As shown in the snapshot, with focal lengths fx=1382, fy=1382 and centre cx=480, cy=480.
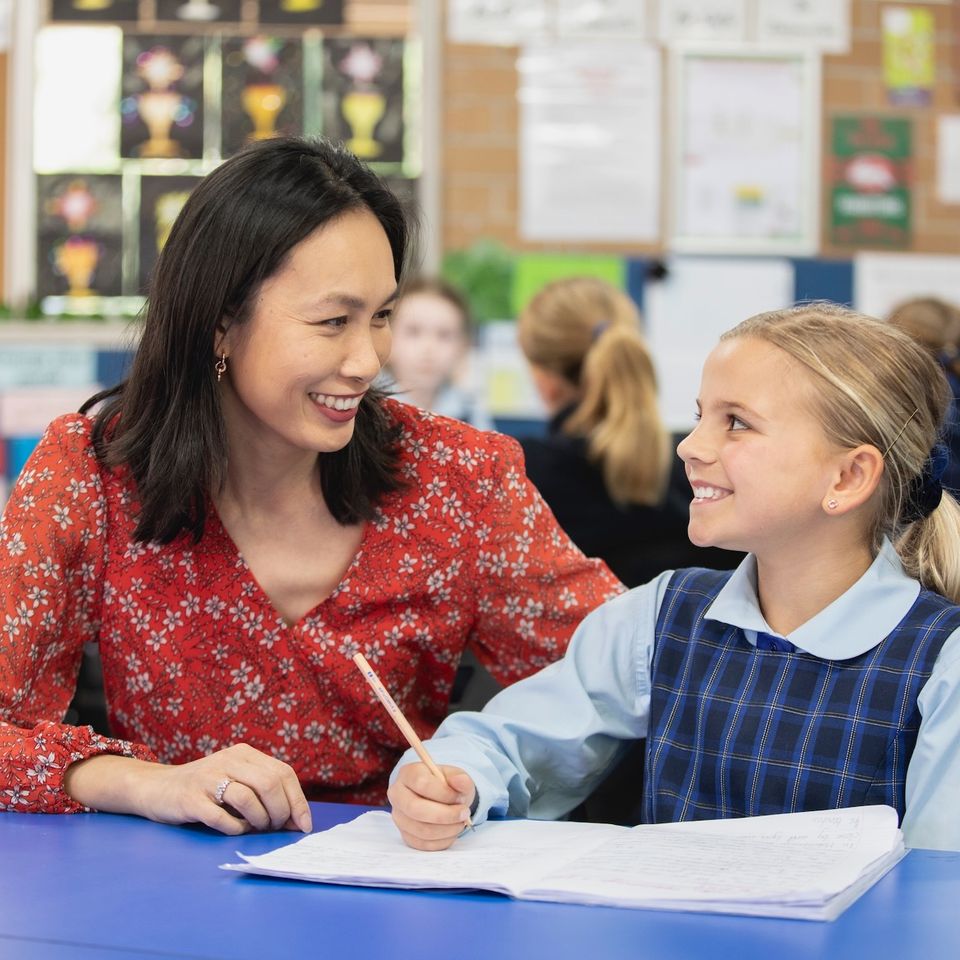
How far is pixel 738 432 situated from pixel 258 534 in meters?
0.56

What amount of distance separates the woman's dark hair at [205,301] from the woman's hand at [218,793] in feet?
1.07

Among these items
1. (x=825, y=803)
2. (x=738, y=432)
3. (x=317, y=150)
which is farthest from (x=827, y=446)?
(x=317, y=150)

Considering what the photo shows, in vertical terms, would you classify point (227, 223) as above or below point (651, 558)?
above

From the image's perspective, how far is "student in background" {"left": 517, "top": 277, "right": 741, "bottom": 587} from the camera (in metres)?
2.99

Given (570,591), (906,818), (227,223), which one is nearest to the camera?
(906,818)

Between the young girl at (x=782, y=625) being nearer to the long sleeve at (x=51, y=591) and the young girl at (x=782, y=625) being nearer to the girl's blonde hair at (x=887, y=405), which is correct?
the girl's blonde hair at (x=887, y=405)

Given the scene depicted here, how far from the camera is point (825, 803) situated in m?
1.24

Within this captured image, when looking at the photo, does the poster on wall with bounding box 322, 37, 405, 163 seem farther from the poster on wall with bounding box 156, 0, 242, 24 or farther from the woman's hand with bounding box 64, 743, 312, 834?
the woman's hand with bounding box 64, 743, 312, 834

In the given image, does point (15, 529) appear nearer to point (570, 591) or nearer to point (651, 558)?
point (570, 591)

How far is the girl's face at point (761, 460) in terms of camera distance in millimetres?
1284

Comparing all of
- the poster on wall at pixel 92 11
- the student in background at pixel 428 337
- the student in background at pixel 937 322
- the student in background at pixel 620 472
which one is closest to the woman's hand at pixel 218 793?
the student in background at pixel 620 472

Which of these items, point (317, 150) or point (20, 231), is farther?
point (20, 231)

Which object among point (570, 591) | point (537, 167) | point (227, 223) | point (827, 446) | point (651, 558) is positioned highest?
point (537, 167)

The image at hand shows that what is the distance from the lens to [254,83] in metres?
4.08
